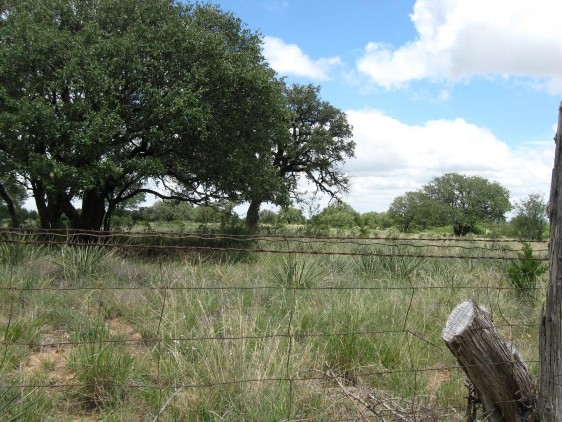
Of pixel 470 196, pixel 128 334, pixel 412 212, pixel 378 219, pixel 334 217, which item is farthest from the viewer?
pixel 470 196

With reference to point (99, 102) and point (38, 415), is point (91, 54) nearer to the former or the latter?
Result: point (99, 102)

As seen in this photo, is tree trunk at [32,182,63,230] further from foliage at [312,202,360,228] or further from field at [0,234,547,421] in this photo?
foliage at [312,202,360,228]

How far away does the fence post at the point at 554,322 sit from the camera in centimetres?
252

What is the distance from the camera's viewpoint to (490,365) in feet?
8.92

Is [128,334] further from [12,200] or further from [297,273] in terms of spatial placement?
[12,200]

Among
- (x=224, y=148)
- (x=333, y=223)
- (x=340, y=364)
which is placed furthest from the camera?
(x=333, y=223)

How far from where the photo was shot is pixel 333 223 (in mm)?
37344

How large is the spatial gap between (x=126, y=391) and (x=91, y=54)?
11528mm

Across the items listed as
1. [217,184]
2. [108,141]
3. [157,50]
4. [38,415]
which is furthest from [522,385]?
[217,184]

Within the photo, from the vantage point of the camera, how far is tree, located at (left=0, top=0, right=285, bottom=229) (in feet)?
41.5

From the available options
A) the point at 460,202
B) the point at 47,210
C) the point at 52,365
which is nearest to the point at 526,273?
the point at 52,365

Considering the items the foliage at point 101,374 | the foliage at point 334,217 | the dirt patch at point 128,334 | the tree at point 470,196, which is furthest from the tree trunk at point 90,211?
the tree at point 470,196

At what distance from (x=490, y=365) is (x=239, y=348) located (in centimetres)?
188

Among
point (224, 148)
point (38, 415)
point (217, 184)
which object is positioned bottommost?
point (38, 415)
